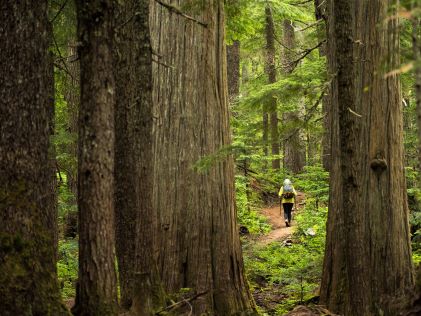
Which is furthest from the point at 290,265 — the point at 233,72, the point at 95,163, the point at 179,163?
the point at 233,72

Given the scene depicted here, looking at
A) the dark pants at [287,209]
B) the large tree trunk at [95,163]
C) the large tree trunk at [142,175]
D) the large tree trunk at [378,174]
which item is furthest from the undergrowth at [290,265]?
the large tree trunk at [95,163]

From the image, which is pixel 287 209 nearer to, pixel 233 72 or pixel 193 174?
pixel 233 72

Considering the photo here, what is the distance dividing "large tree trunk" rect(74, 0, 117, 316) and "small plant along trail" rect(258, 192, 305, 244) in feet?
34.4

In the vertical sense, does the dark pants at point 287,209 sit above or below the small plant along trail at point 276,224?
above

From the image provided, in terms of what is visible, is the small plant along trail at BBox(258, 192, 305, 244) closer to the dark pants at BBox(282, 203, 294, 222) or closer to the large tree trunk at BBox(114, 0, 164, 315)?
the dark pants at BBox(282, 203, 294, 222)

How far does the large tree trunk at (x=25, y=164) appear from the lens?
467 cm

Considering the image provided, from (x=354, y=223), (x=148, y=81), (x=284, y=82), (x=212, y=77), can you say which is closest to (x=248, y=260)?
(x=284, y=82)

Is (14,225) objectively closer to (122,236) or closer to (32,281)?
(32,281)

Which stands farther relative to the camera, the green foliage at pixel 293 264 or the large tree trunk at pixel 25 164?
the green foliage at pixel 293 264

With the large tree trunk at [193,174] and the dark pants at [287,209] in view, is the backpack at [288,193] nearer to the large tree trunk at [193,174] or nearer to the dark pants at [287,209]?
the dark pants at [287,209]

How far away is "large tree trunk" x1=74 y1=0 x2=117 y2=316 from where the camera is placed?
15.2 feet

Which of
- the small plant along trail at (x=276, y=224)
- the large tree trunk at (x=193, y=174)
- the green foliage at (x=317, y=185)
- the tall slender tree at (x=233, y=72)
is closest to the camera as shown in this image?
Result: the large tree trunk at (x=193, y=174)

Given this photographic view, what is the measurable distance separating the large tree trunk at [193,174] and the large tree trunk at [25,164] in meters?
3.08

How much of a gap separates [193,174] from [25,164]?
3425mm
